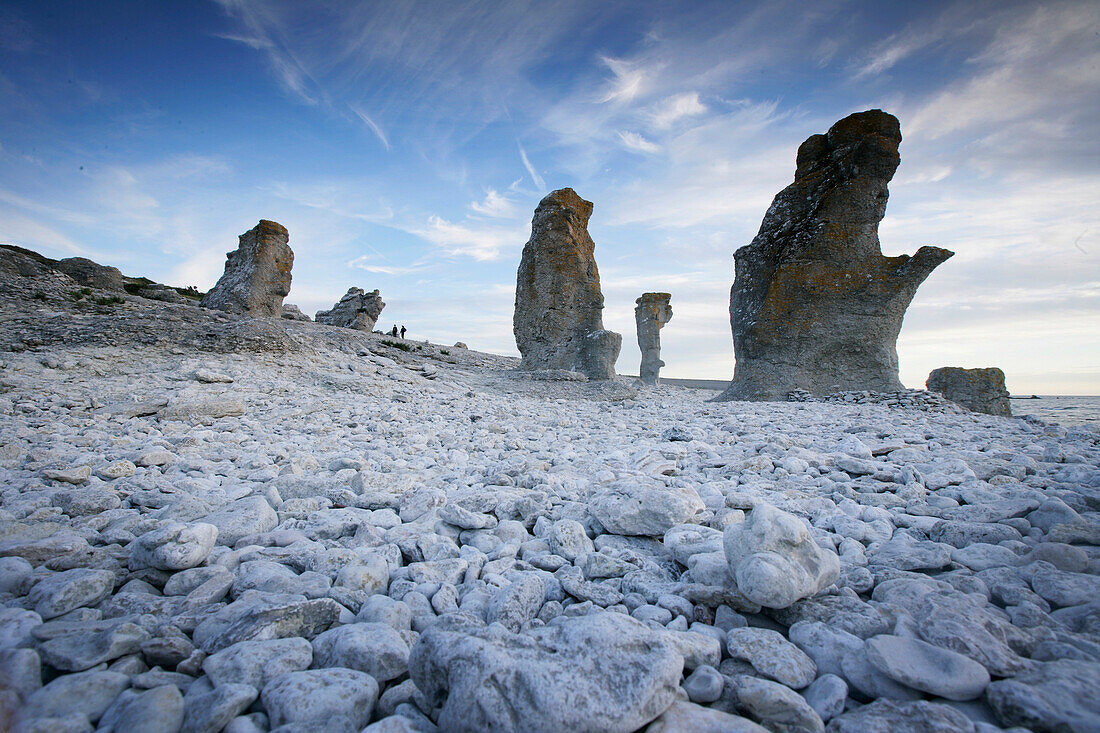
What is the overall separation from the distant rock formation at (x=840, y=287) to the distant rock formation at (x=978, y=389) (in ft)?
3.56

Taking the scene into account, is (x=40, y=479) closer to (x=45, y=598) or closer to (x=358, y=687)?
(x=45, y=598)

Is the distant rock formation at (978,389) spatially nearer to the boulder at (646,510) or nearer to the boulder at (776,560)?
the boulder at (646,510)

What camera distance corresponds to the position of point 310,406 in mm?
6293

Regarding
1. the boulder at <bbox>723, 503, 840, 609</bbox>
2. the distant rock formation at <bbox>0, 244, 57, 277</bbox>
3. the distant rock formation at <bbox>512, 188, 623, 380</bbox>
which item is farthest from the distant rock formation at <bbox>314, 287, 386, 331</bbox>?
the boulder at <bbox>723, 503, 840, 609</bbox>

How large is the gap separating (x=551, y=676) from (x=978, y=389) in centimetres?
1218

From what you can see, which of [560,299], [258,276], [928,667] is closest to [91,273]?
[258,276]

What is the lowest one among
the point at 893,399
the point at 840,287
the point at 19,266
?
the point at 893,399

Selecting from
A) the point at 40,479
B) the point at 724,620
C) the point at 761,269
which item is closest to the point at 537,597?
the point at 724,620

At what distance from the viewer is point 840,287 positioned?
10023 millimetres

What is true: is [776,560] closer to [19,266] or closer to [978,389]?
[978,389]

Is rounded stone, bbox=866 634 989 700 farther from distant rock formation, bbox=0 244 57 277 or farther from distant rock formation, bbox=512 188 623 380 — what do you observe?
distant rock formation, bbox=0 244 57 277

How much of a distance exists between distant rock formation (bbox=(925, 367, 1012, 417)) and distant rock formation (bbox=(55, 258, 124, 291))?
24032 millimetres

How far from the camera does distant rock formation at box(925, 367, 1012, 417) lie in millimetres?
9406

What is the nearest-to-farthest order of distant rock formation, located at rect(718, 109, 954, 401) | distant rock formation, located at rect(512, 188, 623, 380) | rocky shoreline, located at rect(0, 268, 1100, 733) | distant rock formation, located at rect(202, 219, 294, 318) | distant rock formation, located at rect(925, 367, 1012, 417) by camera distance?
rocky shoreline, located at rect(0, 268, 1100, 733) < distant rock formation, located at rect(925, 367, 1012, 417) < distant rock formation, located at rect(718, 109, 954, 401) < distant rock formation, located at rect(512, 188, 623, 380) < distant rock formation, located at rect(202, 219, 294, 318)
